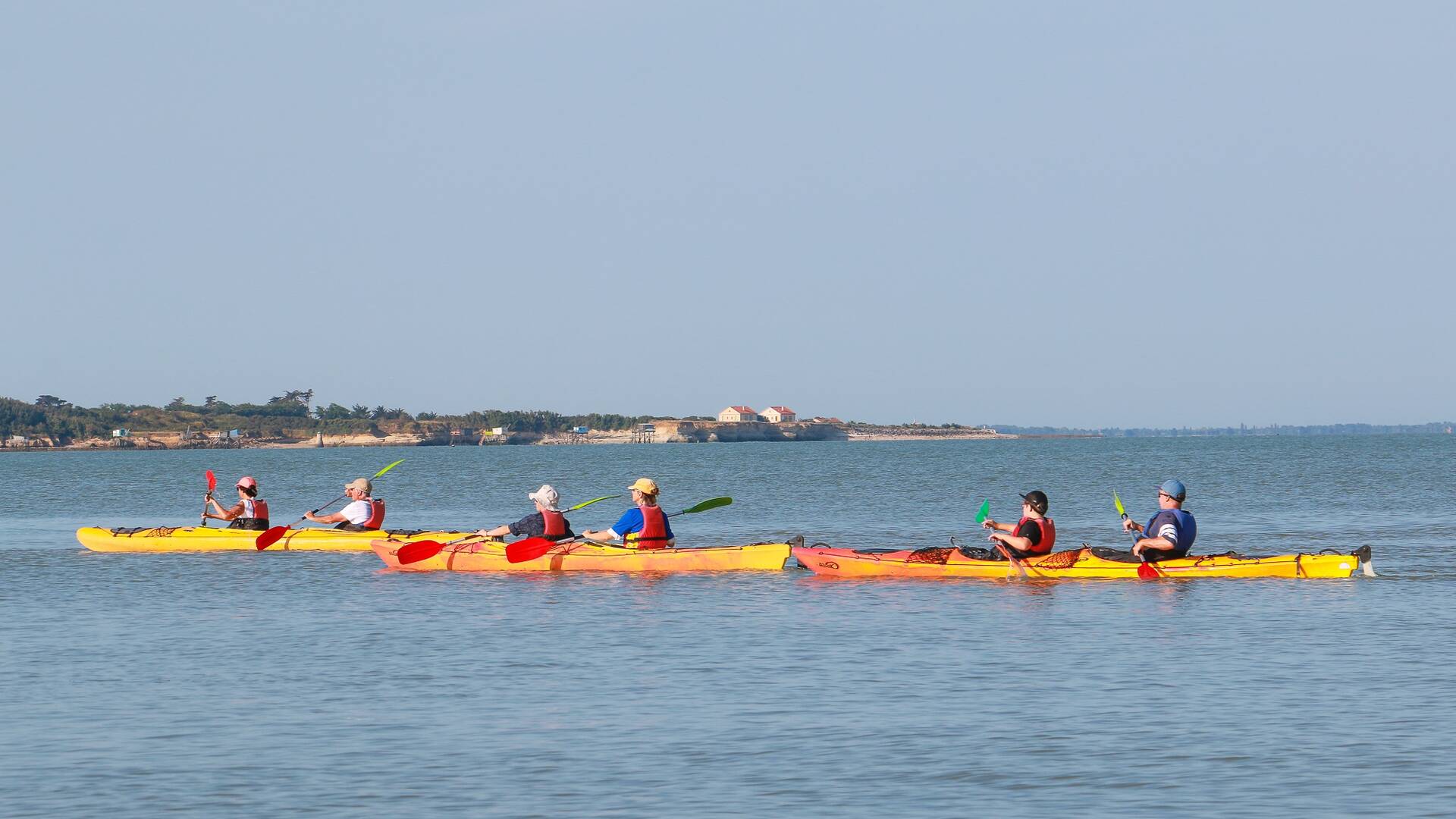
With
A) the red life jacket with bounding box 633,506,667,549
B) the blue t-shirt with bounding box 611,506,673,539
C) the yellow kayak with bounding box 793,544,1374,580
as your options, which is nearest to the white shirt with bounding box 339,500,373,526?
the blue t-shirt with bounding box 611,506,673,539

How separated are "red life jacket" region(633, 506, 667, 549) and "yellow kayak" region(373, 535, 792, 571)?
0.19 m

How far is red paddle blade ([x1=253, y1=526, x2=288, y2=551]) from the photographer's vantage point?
3050cm

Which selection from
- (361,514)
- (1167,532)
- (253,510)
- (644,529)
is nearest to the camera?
(1167,532)

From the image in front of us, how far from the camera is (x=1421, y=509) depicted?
44.7m

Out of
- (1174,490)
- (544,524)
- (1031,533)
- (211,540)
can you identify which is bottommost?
(211,540)

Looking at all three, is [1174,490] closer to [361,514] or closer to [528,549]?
[528,549]

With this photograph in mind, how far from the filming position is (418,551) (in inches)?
1037

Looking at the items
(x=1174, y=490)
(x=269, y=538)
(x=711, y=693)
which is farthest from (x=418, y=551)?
(x=711, y=693)

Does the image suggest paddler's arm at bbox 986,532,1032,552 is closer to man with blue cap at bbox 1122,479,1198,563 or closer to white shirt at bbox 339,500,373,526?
man with blue cap at bbox 1122,479,1198,563

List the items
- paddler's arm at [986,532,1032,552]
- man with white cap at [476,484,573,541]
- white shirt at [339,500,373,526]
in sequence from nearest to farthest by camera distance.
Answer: paddler's arm at [986,532,1032,552], man with white cap at [476,484,573,541], white shirt at [339,500,373,526]

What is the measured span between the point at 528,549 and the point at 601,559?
1.16m

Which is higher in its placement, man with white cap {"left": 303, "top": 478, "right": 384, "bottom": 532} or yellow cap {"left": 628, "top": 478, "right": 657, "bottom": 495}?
yellow cap {"left": 628, "top": 478, "right": 657, "bottom": 495}

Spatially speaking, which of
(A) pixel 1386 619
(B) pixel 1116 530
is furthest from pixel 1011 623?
(B) pixel 1116 530

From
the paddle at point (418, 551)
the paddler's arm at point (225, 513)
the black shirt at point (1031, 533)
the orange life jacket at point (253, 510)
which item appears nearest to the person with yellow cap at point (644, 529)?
the paddle at point (418, 551)
